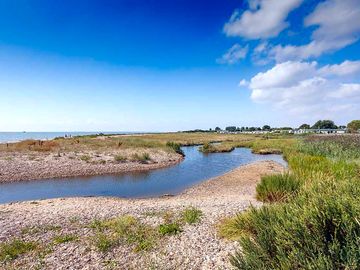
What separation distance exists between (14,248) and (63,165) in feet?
78.9

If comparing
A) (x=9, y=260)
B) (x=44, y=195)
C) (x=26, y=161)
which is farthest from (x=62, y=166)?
(x=9, y=260)

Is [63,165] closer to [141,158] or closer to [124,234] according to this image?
[141,158]

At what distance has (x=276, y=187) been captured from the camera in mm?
11367

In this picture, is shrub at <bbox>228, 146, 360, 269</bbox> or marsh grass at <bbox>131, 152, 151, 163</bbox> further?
marsh grass at <bbox>131, 152, 151, 163</bbox>

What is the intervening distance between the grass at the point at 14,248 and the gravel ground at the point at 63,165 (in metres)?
19.7

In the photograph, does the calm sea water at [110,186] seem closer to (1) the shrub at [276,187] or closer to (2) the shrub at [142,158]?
(2) the shrub at [142,158]

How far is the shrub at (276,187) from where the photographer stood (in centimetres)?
1105

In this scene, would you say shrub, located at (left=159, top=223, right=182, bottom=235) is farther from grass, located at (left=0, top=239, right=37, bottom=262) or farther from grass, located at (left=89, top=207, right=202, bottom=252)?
grass, located at (left=0, top=239, right=37, bottom=262)

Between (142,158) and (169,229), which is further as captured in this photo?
(142,158)

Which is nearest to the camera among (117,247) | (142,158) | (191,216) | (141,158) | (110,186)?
(117,247)

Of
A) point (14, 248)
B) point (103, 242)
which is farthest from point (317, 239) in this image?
point (14, 248)

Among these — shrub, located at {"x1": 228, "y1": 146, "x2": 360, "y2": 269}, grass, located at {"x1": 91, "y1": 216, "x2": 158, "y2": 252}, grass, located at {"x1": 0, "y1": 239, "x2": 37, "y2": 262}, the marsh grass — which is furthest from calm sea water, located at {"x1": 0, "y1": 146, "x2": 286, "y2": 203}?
shrub, located at {"x1": 228, "y1": 146, "x2": 360, "y2": 269}

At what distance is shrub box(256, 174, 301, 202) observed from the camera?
11055 mm

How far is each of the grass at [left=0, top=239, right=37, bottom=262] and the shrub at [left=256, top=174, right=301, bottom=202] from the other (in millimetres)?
8636
